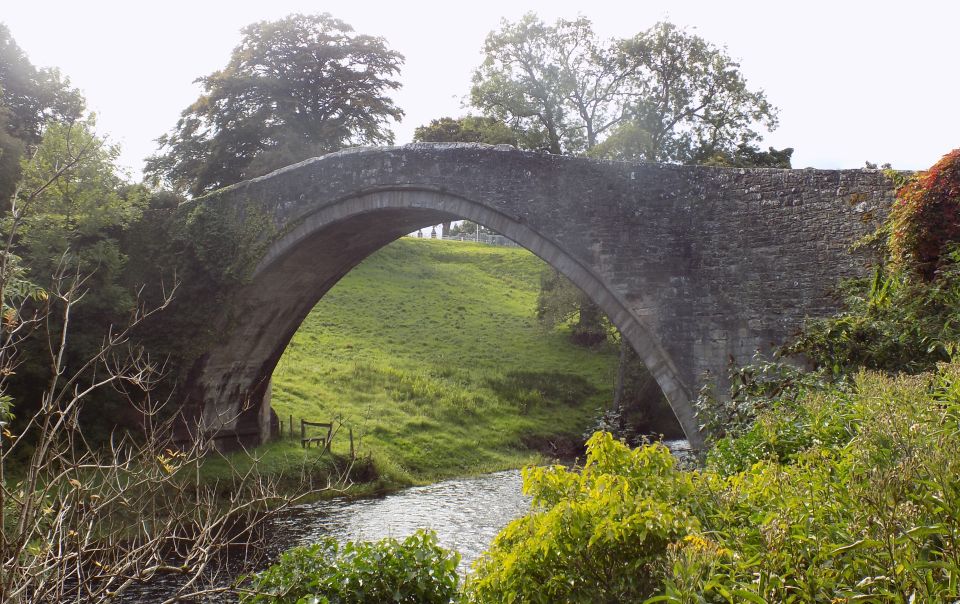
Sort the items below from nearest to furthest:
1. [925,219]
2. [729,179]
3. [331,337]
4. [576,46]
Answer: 1. [925,219]
2. [729,179]
3. [576,46]
4. [331,337]

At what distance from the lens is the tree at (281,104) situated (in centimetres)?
2416

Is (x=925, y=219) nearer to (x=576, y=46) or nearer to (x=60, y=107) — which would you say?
(x=576, y=46)

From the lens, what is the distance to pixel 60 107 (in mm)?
20094

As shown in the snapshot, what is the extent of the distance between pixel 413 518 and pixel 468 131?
1549cm

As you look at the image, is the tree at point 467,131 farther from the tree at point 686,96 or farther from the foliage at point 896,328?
the foliage at point 896,328

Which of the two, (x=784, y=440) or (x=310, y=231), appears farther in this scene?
(x=310, y=231)

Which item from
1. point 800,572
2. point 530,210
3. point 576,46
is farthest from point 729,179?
point 576,46

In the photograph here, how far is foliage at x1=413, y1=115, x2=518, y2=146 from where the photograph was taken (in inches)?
837

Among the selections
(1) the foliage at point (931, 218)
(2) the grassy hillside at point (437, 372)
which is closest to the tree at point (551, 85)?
(2) the grassy hillside at point (437, 372)

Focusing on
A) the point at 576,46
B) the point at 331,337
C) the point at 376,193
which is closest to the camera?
the point at 376,193

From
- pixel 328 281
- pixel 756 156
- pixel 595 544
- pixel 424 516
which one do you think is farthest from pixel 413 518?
pixel 756 156

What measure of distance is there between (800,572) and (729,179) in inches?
304

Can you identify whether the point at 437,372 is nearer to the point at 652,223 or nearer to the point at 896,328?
the point at 652,223

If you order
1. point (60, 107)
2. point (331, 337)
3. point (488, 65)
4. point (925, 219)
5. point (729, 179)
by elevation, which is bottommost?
point (331, 337)
